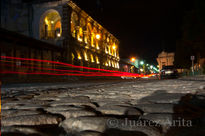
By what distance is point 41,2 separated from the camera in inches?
1122

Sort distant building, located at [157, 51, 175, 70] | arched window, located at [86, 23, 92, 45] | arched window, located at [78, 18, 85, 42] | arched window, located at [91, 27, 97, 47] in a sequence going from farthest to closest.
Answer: distant building, located at [157, 51, 175, 70]
arched window, located at [91, 27, 97, 47]
arched window, located at [86, 23, 92, 45]
arched window, located at [78, 18, 85, 42]

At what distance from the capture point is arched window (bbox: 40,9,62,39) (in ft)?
95.0

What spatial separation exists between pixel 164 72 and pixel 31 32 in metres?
20.7

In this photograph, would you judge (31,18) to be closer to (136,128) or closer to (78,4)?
(78,4)

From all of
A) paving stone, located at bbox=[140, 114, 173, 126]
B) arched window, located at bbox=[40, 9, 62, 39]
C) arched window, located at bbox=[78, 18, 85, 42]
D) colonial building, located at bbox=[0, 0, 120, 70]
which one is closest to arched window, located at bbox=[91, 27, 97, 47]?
colonial building, located at bbox=[0, 0, 120, 70]

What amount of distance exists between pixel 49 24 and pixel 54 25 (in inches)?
34.4

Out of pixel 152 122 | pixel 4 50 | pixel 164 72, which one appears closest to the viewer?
pixel 152 122

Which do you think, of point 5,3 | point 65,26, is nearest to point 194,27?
point 65,26

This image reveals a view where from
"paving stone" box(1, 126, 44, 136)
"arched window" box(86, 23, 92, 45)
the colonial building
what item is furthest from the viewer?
"arched window" box(86, 23, 92, 45)

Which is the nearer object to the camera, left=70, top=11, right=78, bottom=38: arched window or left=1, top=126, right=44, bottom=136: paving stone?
left=1, top=126, right=44, bottom=136: paving stone

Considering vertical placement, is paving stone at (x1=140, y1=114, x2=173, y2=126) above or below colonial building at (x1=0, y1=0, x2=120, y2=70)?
below

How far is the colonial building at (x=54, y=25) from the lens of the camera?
27.3 metres

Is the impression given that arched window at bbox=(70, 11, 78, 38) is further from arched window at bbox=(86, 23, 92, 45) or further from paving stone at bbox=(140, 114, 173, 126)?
paving stone at bbox=(140, 114, 173, 126)

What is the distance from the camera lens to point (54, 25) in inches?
1245
